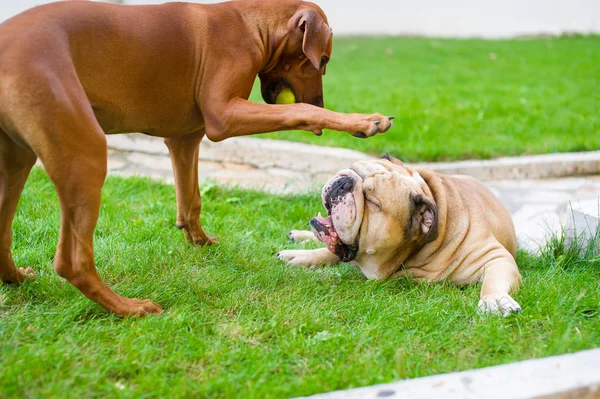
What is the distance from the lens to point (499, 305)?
137 inches

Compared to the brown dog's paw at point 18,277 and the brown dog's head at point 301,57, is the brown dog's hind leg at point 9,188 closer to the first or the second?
the brown dog's paw at point 18,277

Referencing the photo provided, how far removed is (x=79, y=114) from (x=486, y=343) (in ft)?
7.08

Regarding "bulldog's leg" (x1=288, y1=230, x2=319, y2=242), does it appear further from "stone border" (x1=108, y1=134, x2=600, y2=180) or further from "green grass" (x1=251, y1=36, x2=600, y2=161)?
"green grass" (x1=251, y1=36, x2=600, y2=161)

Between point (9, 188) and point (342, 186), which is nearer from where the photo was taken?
point (9, 188)

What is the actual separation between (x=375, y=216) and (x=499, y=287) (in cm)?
81

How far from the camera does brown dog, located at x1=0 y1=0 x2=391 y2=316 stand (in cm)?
284

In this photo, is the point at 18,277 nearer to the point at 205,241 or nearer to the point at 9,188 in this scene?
the point at 9,188

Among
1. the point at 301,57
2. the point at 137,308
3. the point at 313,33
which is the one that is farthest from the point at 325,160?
the point at 137,308

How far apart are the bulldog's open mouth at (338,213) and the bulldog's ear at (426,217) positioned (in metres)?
0.37

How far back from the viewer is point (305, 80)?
158 inches

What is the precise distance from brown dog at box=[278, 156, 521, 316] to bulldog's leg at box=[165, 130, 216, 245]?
2.01ft

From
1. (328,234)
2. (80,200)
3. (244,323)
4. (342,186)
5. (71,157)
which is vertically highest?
(71,157)

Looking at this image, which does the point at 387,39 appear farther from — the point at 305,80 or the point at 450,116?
the point at 305,80

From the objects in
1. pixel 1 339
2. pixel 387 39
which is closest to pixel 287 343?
pixel 1 339
